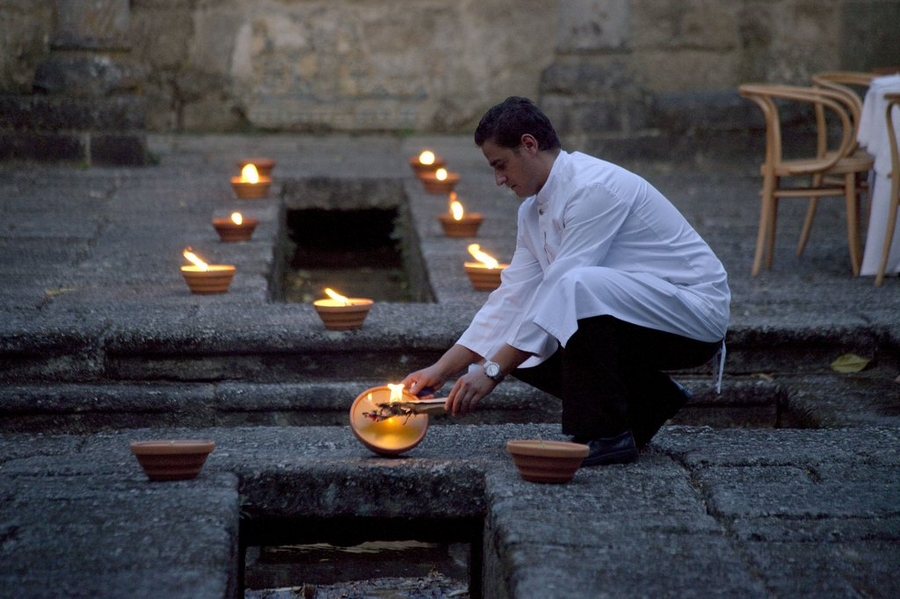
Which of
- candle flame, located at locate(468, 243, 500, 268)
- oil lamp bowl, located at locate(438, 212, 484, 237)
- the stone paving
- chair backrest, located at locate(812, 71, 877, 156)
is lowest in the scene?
the stone paving

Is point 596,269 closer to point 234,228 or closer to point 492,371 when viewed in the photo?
point 492,371

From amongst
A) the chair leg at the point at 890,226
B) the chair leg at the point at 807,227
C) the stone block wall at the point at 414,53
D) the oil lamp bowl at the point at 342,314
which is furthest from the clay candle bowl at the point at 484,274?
the stone block wall at the point at 414,53

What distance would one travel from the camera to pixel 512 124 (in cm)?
301

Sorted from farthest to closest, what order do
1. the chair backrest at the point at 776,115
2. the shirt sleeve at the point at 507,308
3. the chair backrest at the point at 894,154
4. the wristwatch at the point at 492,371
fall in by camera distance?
the chair backrest at the point at 776,115 → the chair backrest at the point at 894,154 → the shirt sleeve at the point at 507,308 → the wristwatch at the point at 492,371

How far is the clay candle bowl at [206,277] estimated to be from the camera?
4723 millimetres

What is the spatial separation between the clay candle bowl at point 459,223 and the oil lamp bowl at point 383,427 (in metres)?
2.76

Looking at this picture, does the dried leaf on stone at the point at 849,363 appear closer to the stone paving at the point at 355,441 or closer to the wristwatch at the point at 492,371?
the stone paving at the point at 355,441

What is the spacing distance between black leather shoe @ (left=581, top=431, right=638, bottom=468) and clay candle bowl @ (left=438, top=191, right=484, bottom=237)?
9.40 feet

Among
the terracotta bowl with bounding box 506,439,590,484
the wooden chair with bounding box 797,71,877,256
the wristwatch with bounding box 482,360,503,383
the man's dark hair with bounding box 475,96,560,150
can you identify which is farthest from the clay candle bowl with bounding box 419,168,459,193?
the terracotta bowl with bounding box 506,439,590,484

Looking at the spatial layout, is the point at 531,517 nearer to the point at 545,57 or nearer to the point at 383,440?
the point at 383,440

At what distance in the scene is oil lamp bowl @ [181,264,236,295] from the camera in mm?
4723

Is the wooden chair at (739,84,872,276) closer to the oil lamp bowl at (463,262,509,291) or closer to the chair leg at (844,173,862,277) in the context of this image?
the chair leg at (844,173,862,277)

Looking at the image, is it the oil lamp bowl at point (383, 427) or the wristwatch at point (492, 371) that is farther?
the oil lamp bowl at point (383, 427)

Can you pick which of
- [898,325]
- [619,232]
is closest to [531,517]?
[619,232]
